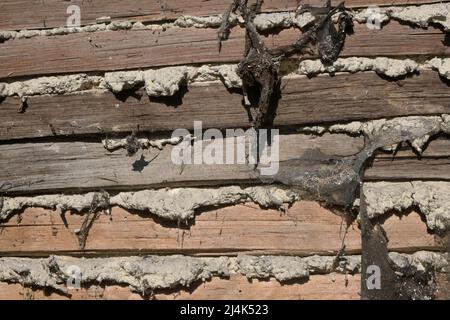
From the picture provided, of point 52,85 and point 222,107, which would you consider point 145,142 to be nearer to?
point 222,107

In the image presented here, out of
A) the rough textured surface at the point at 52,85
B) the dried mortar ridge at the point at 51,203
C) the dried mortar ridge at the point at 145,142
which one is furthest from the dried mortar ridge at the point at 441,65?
the dried mortar ridge at the point at 51,203

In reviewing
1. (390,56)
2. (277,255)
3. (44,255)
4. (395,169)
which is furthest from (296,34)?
(44,255)

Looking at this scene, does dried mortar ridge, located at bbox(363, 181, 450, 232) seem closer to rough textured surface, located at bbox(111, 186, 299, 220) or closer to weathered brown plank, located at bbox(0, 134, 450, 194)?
weathered brown plank, located at bbox(0, 134, 450, 194)

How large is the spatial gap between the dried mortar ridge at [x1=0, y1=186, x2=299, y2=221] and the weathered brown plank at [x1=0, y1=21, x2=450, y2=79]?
1.68 feet

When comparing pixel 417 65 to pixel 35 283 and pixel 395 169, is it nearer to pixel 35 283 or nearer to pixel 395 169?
pixel 395 169

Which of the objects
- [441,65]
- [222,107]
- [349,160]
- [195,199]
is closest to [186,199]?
[195,199]

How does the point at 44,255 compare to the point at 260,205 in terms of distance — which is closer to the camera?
the point at 260,205

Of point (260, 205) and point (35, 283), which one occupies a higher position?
point (260, 205)

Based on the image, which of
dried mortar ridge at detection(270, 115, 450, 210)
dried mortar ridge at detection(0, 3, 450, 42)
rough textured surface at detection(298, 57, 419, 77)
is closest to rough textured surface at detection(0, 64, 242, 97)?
dried mortar ridge at detection(0, 3, 450, 42)

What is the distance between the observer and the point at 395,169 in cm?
210

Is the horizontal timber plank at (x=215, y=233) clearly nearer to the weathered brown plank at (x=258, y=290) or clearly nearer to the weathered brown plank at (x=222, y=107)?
the weathered brown plank at (x=258, y=290)

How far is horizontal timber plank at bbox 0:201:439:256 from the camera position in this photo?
2.13 m

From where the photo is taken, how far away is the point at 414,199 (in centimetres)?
208
